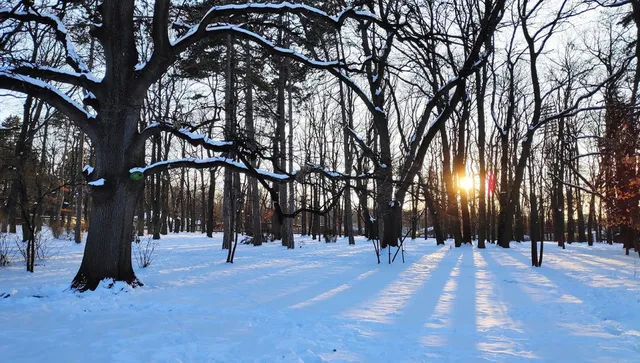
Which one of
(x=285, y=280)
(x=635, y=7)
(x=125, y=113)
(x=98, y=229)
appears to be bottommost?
(x=285, y=280)

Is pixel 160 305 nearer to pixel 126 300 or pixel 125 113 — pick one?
pixel 126 300

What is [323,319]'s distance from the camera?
482 centimetres

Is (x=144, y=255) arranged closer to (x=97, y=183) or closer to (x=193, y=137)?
(x=97, y=183)

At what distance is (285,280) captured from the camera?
8.13 metres

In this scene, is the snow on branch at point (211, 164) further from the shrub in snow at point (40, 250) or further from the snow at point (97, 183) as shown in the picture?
the shrub in snow at point (40, 250)

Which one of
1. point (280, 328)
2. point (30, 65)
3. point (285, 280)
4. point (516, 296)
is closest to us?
point (280, 328)

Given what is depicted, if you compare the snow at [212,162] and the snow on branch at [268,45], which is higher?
the snow on branch at [268,45]

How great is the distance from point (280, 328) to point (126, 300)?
287 centimetres

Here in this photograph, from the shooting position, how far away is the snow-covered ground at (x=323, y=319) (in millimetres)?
3674

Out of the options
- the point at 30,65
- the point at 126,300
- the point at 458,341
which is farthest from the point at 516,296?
the point at 30,65

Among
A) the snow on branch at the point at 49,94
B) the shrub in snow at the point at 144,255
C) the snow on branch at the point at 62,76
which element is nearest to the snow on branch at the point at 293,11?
the snow on branch at the point at 62,76

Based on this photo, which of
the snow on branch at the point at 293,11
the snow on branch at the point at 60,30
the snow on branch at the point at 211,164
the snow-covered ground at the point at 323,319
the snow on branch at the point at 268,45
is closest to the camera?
the snow-covered ground at the point at 323,319

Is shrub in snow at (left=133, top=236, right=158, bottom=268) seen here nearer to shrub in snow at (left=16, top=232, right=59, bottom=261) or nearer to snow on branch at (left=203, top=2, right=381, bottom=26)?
shrub in snow at (left=16, top=232, right=59, bottom=261)

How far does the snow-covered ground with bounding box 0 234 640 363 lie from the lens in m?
3.67
